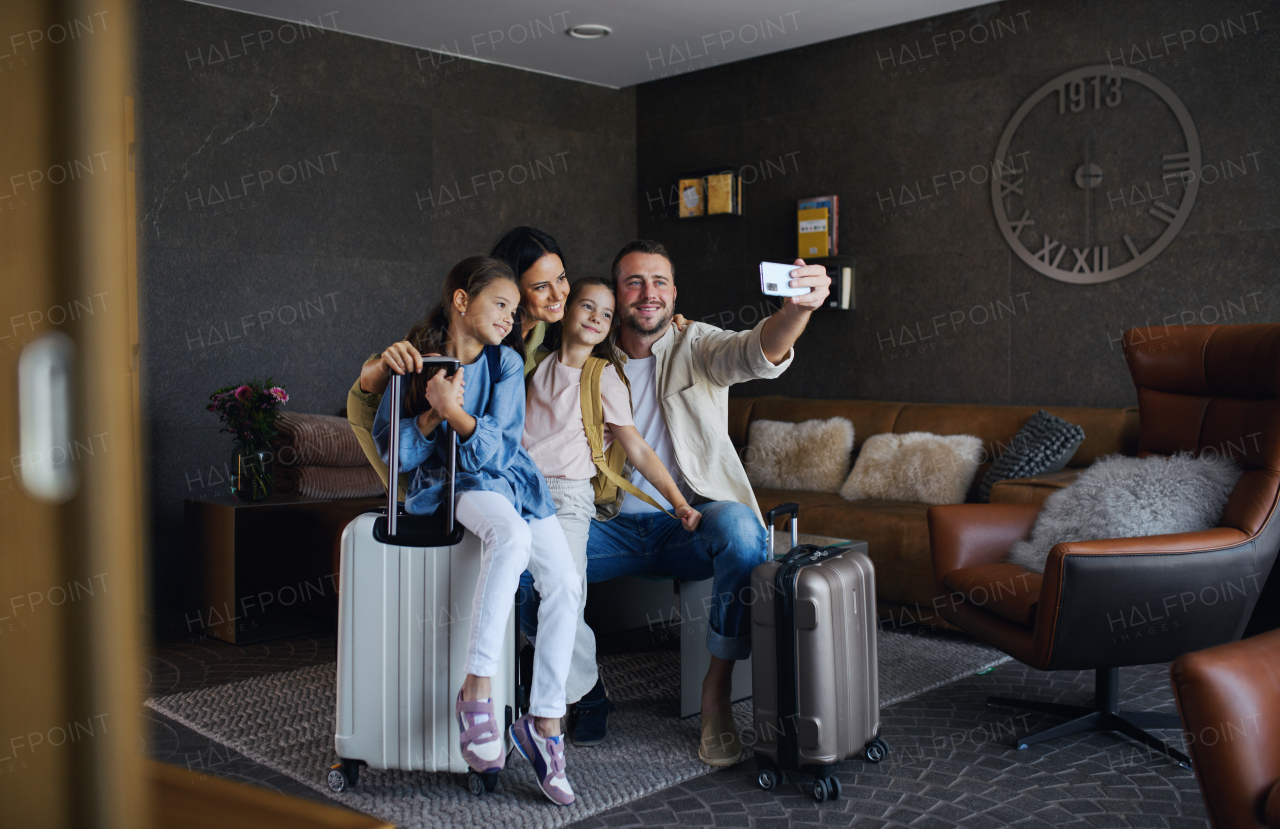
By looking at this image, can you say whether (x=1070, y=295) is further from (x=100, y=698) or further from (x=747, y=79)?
(x=100, y=698)

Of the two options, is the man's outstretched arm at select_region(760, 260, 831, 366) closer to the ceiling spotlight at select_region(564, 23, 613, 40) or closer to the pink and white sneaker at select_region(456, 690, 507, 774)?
the pink and white sneaker at select_region(456, 690, 507, 774)

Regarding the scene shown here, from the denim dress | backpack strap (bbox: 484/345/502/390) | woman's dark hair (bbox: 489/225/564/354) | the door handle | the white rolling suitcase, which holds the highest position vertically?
woman's dark hair (bbox: 489/225/564/354)

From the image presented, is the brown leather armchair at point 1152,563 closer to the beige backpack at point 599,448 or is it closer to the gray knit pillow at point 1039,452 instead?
the gray knit pillow at point 1039,452

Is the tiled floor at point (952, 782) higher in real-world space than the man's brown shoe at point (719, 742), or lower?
lower

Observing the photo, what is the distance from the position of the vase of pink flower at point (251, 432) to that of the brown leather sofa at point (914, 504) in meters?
2.00

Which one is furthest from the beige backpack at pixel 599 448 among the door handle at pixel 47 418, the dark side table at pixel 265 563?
the door handle at pixel 47 418

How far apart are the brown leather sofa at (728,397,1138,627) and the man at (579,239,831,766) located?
4.09 feet

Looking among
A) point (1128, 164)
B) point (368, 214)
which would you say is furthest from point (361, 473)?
point (1128, 164)

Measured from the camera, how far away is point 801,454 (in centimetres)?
448

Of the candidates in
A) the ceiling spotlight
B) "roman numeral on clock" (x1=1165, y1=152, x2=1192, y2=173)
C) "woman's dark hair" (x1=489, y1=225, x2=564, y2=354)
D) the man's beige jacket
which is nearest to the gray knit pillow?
"roman numeral on clock" (x1=1165, y1=152, x2=1192, y2=173)

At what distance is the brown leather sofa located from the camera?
3.65 m

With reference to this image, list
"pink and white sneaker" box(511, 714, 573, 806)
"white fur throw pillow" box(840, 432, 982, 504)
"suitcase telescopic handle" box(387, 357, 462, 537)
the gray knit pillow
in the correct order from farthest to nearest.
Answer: "white fur throw pillow" box(840, 432, 982, 504)
the gray knit pillow
"pink and white sneaker" box(511, 714, 573, 806)
"suitcase telescopic handle" box(387, 357, 462, 537)

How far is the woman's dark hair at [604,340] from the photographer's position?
8.49 ft

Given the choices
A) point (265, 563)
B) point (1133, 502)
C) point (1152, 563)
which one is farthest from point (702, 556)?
point (265, 563)
